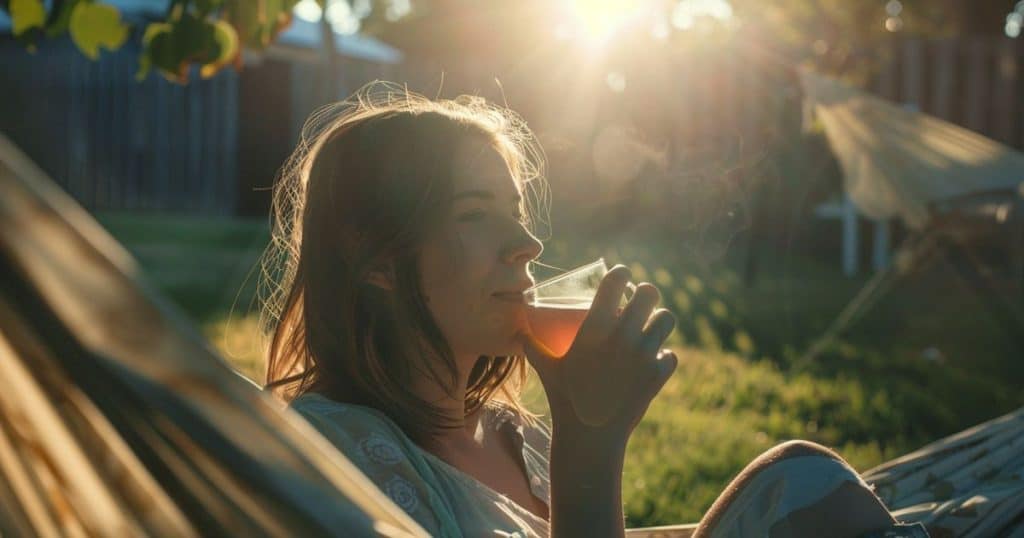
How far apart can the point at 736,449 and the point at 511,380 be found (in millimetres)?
2176

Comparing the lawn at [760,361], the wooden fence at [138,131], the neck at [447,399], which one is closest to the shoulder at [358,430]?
the neck at [447,399]

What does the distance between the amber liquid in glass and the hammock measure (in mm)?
791

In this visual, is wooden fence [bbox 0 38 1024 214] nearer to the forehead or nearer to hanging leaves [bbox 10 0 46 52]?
hanging leaves [bbox 10 0 46 52]

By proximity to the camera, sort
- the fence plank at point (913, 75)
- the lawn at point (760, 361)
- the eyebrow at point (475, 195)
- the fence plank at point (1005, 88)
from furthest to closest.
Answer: the fence plank at point (913, 75), the fence plank at point (1005, 88), the lawn at point (760, 361), the eyebrow at point (475, 195)

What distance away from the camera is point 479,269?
1.93 metres

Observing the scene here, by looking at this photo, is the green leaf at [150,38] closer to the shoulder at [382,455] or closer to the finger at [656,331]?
the shoulder at [382,455]

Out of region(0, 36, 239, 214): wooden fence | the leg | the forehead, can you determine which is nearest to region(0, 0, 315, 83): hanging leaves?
the forehead

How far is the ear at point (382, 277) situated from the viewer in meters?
2.02

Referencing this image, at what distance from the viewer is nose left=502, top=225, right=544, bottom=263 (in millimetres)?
1906

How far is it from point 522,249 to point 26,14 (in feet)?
5.73

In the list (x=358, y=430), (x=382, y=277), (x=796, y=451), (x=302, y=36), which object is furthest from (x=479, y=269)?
(x=302, y=36)

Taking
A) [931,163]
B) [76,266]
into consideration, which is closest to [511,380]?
[76,266]

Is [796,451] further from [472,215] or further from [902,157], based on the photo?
[902,157]

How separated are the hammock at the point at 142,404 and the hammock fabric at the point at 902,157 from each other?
5.64m
